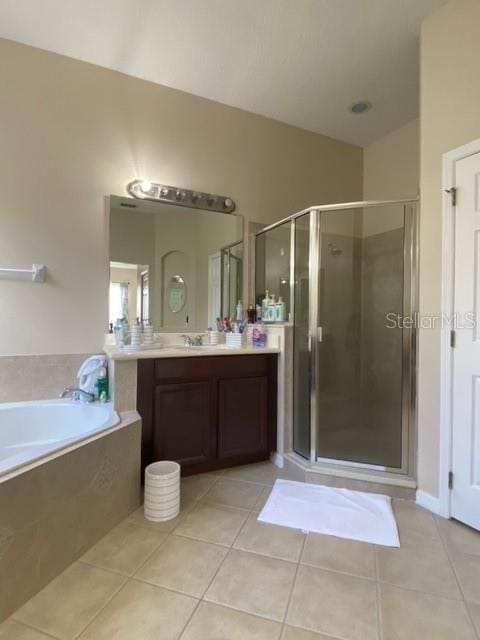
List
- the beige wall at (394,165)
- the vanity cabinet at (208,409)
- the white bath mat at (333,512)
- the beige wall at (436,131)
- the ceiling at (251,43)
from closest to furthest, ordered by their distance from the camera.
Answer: the white bath mat at (333,512) → the beige wall at (436,131) → the ceiling at (251,43) → the vanity cabinet at (208,409) → the beige wall at (394,165)

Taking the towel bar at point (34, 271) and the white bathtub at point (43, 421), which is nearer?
the white bathtub at point (43, 421)

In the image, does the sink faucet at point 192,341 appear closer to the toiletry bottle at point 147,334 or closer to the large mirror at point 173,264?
the large mirror at point 173,264

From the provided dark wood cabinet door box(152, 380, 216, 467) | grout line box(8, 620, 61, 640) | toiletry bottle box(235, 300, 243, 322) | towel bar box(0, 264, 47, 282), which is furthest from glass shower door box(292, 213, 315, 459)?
towel bar box(0, 264, 47, 282)

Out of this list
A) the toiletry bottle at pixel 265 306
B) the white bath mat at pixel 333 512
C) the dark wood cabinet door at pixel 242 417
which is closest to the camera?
the white bath mat at pixel 333 512

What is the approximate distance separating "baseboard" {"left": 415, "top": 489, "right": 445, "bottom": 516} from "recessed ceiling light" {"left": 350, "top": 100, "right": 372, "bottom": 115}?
2906 mm

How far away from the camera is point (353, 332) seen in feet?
8.11

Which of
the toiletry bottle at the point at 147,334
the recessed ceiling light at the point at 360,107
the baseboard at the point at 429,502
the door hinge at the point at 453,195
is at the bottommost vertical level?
the baseboard at the point at 429,502

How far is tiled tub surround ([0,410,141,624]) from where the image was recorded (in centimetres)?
123

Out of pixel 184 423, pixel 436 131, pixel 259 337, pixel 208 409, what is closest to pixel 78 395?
pixel 184 423

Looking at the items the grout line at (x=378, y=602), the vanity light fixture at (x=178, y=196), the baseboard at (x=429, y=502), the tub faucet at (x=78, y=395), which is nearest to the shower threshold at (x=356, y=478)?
the baseboard at (x=429, y=502)

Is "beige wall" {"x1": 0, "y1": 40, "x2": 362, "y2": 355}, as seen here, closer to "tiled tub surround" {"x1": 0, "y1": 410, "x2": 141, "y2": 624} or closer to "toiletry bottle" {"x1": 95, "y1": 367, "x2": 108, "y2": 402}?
"toiletry bottle" {"x1": 95, "y1": 367, "x2": 108, "y2": 402}

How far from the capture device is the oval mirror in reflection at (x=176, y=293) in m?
2.70

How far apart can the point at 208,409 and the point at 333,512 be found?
3.17ft

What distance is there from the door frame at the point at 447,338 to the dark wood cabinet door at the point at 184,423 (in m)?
1.39
